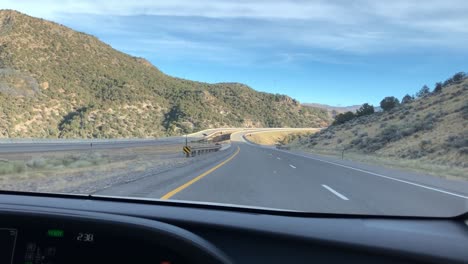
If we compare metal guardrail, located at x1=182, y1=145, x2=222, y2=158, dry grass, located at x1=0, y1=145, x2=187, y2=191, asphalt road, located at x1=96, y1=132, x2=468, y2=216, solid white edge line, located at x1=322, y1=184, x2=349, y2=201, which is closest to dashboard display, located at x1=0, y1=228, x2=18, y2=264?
asphalt road, located at x1=96, y1=132, x2=468, y2=216

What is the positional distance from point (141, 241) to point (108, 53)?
112244 mm

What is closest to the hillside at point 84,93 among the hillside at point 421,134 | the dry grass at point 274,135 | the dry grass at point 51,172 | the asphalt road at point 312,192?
the dry grass at point 274,135

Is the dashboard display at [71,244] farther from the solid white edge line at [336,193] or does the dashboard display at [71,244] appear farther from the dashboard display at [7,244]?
the solid white edge line at [336,193]

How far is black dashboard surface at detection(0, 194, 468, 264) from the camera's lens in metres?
2.91

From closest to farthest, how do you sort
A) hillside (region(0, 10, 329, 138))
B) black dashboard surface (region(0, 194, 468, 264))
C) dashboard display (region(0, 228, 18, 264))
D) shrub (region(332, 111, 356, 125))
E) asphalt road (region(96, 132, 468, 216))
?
1. black dashboard surface (region(0, 194, 468, 264))
2. dashboard display (region(0, 228, 18, 264))
3. asphalt road (region(96, 132, 468, 216))
4. hillside (region(0, 10, 329, 138))
5. shrub (region(332, 111, 356, 125))

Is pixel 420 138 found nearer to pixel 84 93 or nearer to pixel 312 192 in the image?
pixel 312 192

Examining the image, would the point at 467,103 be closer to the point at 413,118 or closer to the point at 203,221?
the point at 413,118

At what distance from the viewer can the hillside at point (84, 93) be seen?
73.1 meters

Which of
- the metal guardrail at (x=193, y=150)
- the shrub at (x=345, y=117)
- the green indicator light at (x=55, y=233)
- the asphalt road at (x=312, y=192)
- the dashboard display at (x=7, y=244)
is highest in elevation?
the shrub at (x=345, y=117)

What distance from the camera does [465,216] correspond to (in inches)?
134

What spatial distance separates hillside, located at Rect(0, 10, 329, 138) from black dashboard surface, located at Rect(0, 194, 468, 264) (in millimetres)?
67450

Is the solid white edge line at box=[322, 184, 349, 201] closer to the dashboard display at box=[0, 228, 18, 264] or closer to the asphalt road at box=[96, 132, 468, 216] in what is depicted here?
the asphalt road at box=[96, 132, 468, 216]

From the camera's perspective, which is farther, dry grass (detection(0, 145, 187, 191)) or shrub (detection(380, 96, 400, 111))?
shrub (detection(380, 96, 400, 111))

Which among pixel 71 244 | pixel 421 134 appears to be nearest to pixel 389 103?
pixel 421 134
